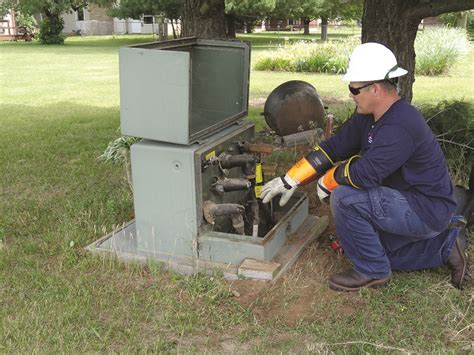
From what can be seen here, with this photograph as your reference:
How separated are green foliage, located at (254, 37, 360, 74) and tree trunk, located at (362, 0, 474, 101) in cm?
897

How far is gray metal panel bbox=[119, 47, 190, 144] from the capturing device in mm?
3188

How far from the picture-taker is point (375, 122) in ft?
10.7

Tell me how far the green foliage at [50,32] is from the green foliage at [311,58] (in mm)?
15987

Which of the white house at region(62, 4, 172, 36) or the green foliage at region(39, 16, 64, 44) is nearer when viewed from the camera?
the green foliage at region(39, 16, 64, 44)

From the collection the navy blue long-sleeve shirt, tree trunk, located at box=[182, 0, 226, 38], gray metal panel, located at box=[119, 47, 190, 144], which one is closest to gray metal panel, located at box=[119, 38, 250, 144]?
gray metal panel, located at box=[119, 47, 190, 144]

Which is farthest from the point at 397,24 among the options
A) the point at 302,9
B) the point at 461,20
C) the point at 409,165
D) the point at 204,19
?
the point at 461,20

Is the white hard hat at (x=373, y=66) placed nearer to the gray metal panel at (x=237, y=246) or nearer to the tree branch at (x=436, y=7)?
the gray metal panel at (x=237, y=246)

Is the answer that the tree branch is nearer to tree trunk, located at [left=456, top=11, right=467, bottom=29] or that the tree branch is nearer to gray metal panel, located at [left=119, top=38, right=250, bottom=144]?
gray metal panel, located at [left=119, top=38, right=250, bottom=144]

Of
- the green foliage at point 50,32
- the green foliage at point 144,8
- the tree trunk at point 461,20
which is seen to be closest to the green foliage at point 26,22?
the green foliage at point 50,32

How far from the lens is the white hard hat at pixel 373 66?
10.0 ft

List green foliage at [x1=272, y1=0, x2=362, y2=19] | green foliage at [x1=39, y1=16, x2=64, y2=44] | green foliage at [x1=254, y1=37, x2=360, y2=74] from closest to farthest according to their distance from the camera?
green foliage at [x1=254, y1=37, x2=360, y2=74] → green foliage at [x1=272, y1=0, x2=362, y2=19] → green foliage at [x1=39, y1=16, x2=64, y2=44]

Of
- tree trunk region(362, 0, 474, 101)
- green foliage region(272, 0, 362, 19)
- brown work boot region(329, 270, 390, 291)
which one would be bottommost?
brown work boot region(329, 270, 390, 291)

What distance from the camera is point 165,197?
349 centimetres

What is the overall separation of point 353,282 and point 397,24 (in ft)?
10.8
